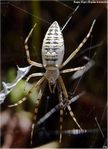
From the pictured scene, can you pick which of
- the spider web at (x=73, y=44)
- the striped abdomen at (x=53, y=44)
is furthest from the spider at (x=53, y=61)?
the spider web at (x=73, y=44)

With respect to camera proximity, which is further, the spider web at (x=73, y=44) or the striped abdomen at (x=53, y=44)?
the spider web at (x=73, y=44)

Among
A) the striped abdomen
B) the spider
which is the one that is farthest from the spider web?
the striped abdomen

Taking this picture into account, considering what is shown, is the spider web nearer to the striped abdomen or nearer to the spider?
the spider

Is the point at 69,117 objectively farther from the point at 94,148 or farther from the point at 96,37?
the point at 96,37

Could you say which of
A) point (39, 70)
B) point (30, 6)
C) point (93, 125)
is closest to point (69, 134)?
point (93, 125)

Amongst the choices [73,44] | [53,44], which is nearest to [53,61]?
[53,44]

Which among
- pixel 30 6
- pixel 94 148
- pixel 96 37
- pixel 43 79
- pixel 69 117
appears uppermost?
pixel 30 6

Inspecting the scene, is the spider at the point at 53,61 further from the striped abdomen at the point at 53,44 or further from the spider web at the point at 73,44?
the spider web at the point at 73,44
